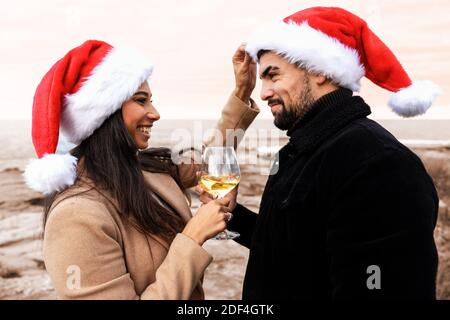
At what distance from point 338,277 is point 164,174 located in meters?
1.26

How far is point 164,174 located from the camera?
2742 millimetres

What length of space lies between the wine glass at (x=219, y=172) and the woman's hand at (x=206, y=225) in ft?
1.06

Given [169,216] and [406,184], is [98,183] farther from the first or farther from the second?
[406,184]

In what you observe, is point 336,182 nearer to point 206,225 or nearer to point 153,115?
point 206,225

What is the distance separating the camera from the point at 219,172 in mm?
2438

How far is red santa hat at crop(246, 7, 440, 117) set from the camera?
93.5 inches

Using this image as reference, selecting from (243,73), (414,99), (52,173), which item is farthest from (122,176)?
(414,99)

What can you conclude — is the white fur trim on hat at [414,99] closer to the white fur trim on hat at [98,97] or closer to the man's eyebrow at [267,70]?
the man's eyebrow at [267,70]

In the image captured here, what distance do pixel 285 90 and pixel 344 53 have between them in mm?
373

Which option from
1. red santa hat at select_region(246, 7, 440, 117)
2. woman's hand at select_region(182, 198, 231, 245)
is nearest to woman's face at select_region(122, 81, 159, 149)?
woman's hand at select_region(182, 198, 231, 245)

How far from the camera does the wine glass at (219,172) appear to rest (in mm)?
2439

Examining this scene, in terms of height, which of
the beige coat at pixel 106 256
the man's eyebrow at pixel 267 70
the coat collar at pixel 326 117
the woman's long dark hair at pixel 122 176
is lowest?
the beige coat at pixel 106 256

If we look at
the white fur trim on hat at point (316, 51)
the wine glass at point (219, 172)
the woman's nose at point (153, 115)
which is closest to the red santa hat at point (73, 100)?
the woman's nose at point (153, 115)
